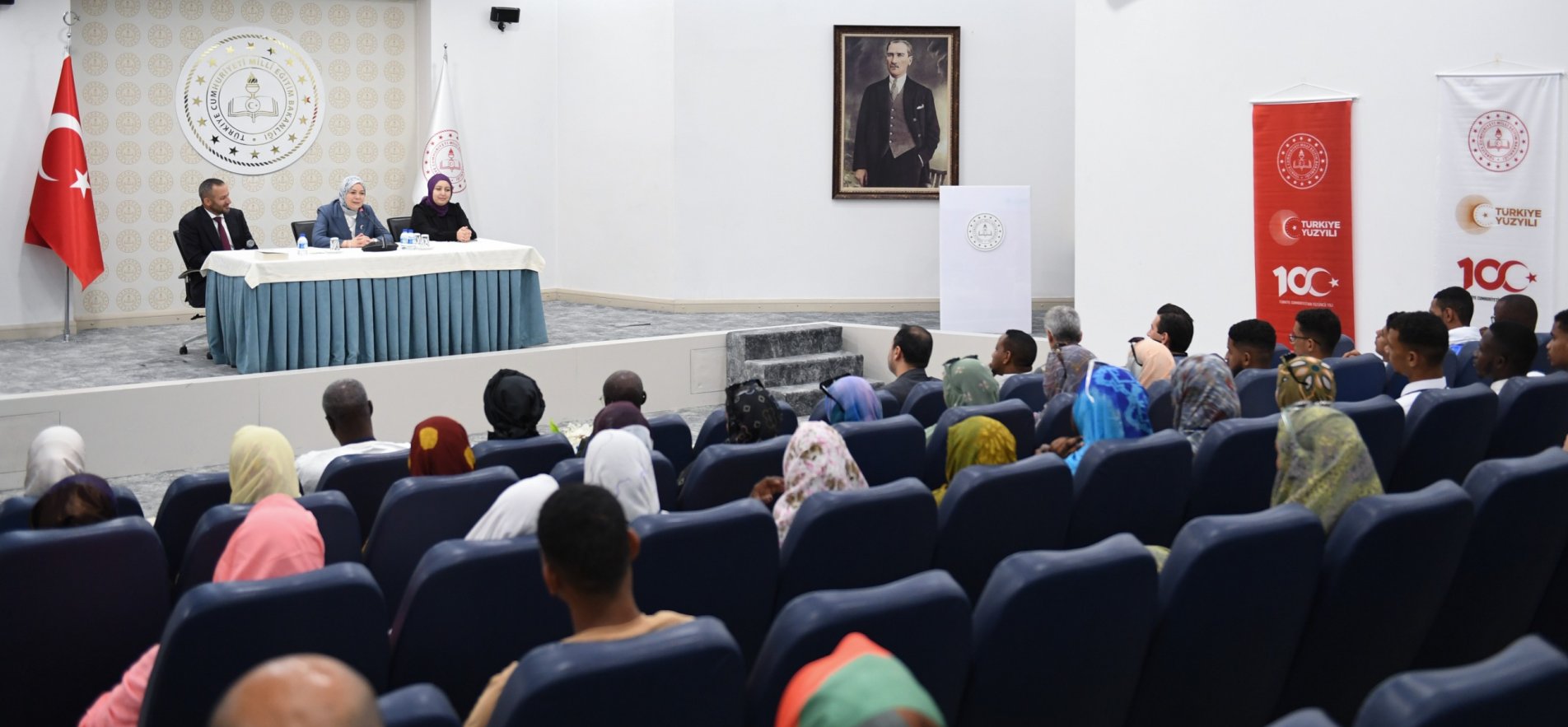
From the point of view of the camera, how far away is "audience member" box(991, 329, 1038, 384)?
17.7 feet

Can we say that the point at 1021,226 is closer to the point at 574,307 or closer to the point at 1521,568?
the point at 574,307

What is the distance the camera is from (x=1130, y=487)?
3.60 meters

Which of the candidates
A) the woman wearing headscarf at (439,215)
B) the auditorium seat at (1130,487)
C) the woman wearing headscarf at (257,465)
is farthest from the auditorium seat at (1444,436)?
the woman wearing headscarf at (439,215)

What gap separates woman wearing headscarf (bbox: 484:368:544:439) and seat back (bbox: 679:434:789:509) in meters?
0.74

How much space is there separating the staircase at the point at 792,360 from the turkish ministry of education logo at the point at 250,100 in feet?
13.1

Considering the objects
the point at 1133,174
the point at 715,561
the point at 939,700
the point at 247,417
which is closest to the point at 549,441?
the point at 715,561

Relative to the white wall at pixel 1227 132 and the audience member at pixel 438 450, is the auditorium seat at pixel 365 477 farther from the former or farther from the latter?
the white wall at pixel 1227 132

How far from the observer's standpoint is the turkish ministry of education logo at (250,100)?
10.1 m

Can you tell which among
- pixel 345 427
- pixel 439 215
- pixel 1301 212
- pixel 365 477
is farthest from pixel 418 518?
pixel 439 215

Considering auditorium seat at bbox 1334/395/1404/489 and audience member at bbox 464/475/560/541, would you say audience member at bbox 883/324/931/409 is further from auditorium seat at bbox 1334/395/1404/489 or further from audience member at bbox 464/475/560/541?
audience member at bbox 464/475/560/541

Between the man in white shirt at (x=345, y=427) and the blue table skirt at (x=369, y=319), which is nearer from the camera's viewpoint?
the man in white shirt at (x=345, y=427)

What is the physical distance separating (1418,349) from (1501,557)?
1.66 m

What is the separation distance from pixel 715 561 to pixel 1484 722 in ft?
5.09

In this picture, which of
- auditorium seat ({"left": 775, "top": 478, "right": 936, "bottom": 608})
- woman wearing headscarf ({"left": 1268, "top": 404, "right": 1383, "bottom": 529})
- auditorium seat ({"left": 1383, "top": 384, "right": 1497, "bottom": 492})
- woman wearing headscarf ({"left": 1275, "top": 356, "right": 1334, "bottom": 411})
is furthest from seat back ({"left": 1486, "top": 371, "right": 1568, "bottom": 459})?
auditorium seat ({"left": 775, "top": 478, "right": 936, "bottom": 608})
